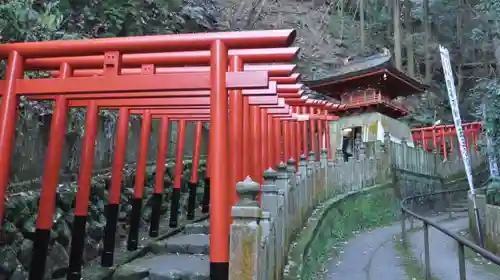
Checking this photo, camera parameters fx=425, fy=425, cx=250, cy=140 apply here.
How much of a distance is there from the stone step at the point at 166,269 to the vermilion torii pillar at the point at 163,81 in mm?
2053

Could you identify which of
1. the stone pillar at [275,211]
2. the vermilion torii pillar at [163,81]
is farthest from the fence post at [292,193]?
the vermilion torii pillar at [163,81]

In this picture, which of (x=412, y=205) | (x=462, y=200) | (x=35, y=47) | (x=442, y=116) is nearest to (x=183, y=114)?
(x=35, y=47)

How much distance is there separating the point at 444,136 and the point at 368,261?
16052mm

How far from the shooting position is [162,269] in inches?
217

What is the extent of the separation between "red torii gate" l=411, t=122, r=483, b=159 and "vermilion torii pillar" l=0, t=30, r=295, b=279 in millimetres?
19402

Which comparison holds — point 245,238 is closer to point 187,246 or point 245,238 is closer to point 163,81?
point 163,81

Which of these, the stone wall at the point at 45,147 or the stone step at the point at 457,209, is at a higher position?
the stone wall at the point at 45,147

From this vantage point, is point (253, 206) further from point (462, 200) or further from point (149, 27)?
point (462, 200)

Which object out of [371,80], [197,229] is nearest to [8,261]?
[197,229]

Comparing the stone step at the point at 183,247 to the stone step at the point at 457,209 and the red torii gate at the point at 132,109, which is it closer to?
the red torii gate at the point at 132,109

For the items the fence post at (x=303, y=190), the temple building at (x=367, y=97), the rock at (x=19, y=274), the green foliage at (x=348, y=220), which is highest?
the temple building at (x=367, y=97)

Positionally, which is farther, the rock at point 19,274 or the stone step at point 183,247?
the stone step at point 183,247

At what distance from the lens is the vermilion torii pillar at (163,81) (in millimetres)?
3502

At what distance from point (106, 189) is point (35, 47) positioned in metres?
3.69
